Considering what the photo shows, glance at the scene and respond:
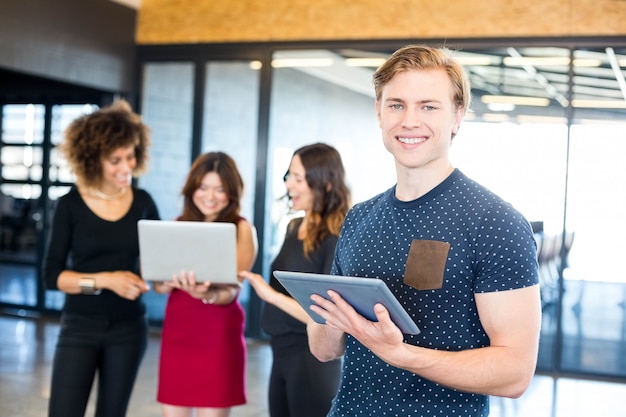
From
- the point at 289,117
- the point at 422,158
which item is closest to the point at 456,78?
the point at 422,158

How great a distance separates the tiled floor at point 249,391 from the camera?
16.7ft

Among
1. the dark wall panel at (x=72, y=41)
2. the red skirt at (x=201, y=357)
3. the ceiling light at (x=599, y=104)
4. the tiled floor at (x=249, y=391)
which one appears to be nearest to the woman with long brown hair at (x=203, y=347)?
the red skirt at (x=201, y=357)

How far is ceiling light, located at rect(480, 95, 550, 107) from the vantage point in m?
6.60

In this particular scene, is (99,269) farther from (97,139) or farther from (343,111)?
(343,111)

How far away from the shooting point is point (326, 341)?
1973 millimetres

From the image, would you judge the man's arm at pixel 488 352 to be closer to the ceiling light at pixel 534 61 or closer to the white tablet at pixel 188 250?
the white tablet at pixel 188 250

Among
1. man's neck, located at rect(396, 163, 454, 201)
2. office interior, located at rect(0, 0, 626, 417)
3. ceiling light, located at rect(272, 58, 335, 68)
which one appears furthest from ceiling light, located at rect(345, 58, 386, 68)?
man's neck, located at rect(396, 163, 454, 201)

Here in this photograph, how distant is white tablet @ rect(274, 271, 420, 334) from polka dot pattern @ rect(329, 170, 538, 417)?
0.13 metres

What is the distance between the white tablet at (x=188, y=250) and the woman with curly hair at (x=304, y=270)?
125 mm

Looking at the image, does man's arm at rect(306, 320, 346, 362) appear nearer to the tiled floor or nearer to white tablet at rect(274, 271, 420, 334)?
white tablet at rect(274, 271, 420, 334)

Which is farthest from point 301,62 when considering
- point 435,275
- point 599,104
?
point 435,275

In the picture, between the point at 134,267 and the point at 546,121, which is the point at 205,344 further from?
the point at 546,121

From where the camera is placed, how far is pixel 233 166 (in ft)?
11.4

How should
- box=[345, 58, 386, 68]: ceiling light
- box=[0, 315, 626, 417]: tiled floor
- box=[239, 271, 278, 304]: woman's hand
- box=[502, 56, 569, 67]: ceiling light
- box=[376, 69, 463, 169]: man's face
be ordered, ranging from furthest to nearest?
1. box=[345, 58, 386, 68]: ceiling light
2. box=[502, 56, 569, 67]: ceiling light
3. box=[0, 315, 626, 417]: tiled floor
4. box=[239, 271, 278, 304]: woman's hand
5. box=[376, 69, 463, 169]: man's face
